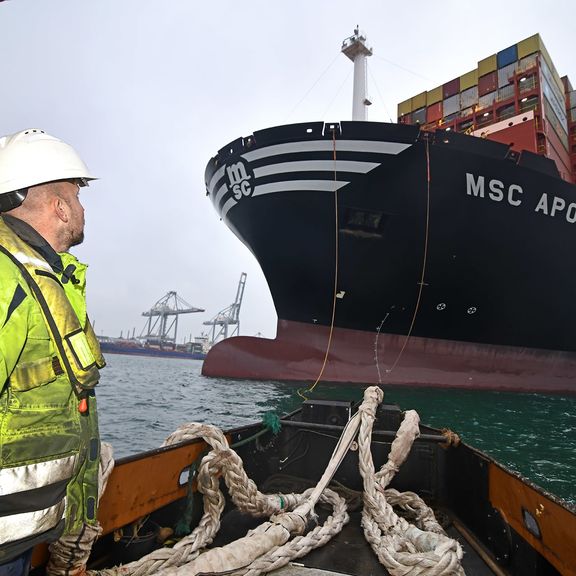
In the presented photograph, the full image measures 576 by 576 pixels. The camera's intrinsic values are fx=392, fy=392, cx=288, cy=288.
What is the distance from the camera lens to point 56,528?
112 cm

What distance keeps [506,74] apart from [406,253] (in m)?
14.6

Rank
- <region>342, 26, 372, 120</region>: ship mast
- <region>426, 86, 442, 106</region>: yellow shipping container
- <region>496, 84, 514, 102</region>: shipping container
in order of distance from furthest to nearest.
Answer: <region>426, 86, 442, 106</region>: yellow shipping container < <region>496, 84, 514, 102</region>: shipping container < <region>342, 26, 372, 120</region>: ship mast

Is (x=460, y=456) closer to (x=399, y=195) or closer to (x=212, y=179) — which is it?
(x=399, y=195)

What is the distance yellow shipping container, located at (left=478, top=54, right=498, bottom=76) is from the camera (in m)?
20.1

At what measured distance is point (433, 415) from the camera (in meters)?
8.34

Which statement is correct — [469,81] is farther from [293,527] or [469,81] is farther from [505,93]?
[293,527]

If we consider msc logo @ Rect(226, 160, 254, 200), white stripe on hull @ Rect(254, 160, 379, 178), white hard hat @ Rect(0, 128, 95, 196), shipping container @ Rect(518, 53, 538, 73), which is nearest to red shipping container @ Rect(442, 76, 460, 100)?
shipping container @ Rect(518, 53, 538, 73)

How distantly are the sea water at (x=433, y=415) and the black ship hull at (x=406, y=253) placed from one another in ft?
3.10

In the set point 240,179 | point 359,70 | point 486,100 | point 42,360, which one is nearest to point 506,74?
point 486,100

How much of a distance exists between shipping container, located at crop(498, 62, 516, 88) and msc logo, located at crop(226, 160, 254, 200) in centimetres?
1504

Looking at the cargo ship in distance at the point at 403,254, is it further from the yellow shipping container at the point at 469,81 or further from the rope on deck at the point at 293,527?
the yellow shipping container at the point at 469,81

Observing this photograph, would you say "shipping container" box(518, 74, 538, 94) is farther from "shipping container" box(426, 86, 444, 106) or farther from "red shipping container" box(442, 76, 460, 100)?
"shipping container" box(426, 86, 444, 106)

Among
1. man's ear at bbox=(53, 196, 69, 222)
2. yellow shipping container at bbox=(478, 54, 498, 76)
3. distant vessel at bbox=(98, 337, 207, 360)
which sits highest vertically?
yellow shipping container at bbox=(478, 54, 498, 76)

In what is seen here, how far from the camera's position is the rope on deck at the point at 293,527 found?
1924mm
